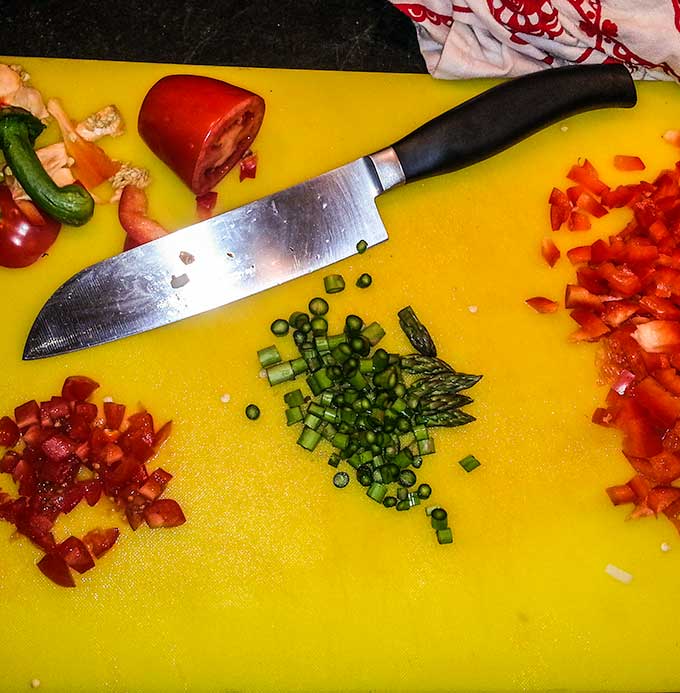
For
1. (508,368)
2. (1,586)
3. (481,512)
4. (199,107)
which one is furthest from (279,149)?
(1,586)

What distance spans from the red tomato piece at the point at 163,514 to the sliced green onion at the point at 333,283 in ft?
2.17

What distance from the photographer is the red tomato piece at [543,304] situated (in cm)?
232

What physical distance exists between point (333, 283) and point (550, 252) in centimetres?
58

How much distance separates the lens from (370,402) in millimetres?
2240

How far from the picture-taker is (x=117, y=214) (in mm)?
2322

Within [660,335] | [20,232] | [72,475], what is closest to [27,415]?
[72,475]

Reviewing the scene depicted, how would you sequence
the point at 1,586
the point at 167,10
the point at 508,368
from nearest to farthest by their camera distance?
the point at 1,586
the point at 508,368
the point at 167,10

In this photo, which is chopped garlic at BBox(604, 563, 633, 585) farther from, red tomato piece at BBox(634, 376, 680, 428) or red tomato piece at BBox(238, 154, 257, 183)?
red tomato piece at BBox(238, 154, 257, 183)

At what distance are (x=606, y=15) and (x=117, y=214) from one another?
138 centimetres

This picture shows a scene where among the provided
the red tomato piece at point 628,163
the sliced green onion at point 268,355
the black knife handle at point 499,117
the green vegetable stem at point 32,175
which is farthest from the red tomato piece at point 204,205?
the red tomato piece at point 628,163

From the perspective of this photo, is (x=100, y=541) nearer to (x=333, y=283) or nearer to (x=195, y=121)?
(x=333, y=283)

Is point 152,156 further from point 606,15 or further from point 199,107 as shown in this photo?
point 606,15

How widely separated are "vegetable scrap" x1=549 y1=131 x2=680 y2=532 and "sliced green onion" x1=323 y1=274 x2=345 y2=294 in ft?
1.95

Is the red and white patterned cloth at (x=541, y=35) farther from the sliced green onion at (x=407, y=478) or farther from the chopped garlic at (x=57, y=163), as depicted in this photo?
the sliced green onion at (x=407, y=478)
